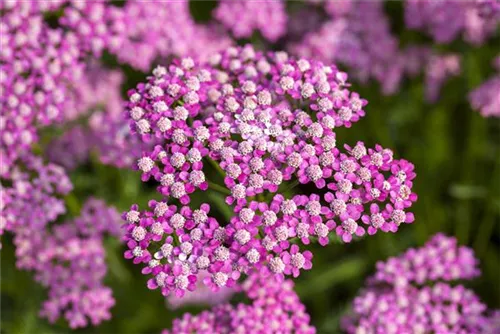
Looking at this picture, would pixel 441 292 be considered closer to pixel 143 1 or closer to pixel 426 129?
pixel 426 129

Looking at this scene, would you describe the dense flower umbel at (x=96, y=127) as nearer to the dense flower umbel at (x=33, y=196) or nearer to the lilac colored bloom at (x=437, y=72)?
the dense flower umbel at (x=33, y=196)

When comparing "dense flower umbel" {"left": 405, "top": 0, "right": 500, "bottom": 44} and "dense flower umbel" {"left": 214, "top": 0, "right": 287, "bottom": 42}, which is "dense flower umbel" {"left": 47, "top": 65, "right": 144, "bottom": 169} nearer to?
"dense flower umbel" {"left": 214, "top": 0, "right": 287, "bottom": 42}

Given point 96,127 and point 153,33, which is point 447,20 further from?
point 96,127

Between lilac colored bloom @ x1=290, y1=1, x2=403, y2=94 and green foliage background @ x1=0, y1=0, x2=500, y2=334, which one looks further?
lilac colored bloom @ x1=290, y1=1, x2=403, y2=94

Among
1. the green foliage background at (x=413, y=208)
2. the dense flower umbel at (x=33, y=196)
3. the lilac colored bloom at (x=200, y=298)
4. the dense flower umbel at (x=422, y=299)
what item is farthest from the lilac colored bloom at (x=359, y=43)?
the dense flower umbel at (x=33, y=196)

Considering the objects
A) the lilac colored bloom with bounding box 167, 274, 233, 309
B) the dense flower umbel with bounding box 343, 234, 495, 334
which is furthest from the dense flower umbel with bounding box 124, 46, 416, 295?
the lilac colored bloom with bounding box 167, 274, 233, 309
